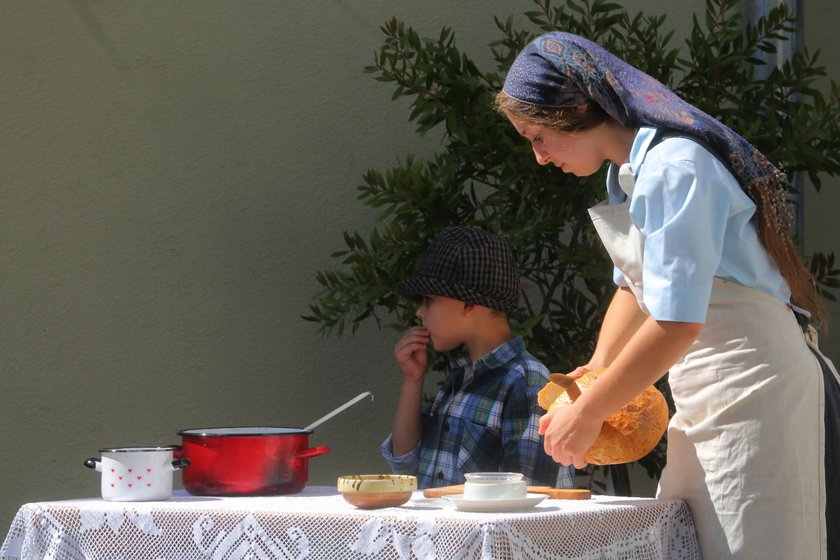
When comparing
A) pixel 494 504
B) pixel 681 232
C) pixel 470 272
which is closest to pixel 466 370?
pixel 470 272

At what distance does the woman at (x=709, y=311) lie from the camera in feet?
5.94

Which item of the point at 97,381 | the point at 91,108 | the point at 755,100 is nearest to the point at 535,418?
the point at 755,100

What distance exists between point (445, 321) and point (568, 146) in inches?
46.1

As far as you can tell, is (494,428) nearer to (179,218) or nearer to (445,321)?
(445,321)

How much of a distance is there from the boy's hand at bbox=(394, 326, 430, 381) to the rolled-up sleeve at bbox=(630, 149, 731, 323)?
4.61 feet

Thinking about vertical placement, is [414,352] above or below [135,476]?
above

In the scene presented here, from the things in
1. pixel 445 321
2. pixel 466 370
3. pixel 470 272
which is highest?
pixel 470 272

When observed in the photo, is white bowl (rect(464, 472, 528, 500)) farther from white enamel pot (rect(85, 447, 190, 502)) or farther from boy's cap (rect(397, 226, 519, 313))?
boy's cap (rect(397, 226, 519, 313))

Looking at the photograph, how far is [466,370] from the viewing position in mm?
3088

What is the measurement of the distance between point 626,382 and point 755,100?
194 centimetres

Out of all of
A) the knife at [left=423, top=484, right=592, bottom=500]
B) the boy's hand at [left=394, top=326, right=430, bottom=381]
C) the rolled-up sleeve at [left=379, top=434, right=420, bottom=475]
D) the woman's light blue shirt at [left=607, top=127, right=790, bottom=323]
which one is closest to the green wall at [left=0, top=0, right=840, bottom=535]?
the boy's hand at [left=394, top=326, right=430, bottom=381]

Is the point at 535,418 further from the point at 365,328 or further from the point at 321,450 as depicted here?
the point at 365,328

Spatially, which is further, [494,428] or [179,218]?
[179,218]

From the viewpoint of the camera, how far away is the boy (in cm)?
287
